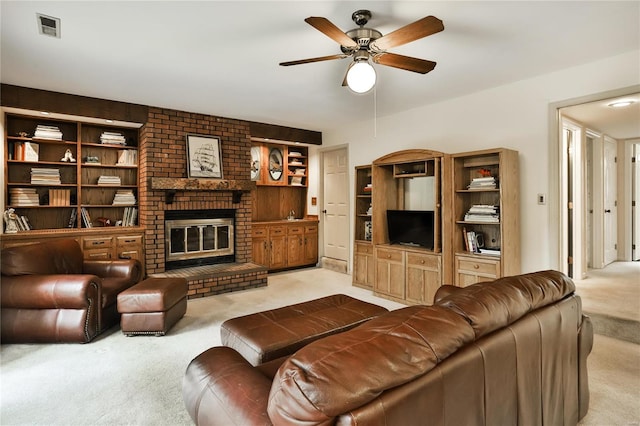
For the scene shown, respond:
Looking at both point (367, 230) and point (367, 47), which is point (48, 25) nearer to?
point (367, 47)

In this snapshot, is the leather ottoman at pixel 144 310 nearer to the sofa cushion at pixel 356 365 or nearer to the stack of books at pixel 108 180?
the stack of books at pixel 108 180

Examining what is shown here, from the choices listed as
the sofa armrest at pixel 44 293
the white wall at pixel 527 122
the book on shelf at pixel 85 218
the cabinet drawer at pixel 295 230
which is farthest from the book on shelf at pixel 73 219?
the white wall at pixel 527 122

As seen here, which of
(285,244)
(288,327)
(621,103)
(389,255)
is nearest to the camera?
(288,327)

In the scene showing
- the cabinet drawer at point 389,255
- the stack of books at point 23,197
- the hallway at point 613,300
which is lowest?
the hallway at point 613,300

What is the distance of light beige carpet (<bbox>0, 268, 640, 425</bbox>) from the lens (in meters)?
1.99

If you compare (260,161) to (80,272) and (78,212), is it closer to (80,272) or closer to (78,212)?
(78,212)

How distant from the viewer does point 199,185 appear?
4.78 m

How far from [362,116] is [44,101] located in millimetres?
4110

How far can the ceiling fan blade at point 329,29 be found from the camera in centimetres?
198

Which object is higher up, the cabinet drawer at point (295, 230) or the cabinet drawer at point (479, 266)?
the cabinet drawer at point (295, 230)

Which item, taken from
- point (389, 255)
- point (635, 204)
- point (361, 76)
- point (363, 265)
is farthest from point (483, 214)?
point (635, 204)

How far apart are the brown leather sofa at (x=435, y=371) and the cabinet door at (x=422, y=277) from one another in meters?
2.09

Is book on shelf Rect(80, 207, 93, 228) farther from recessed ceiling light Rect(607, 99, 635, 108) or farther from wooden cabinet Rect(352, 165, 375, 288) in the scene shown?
recessed ceiling light Rect(607, 99, 635, 108)

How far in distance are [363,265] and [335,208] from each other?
1555 mm
